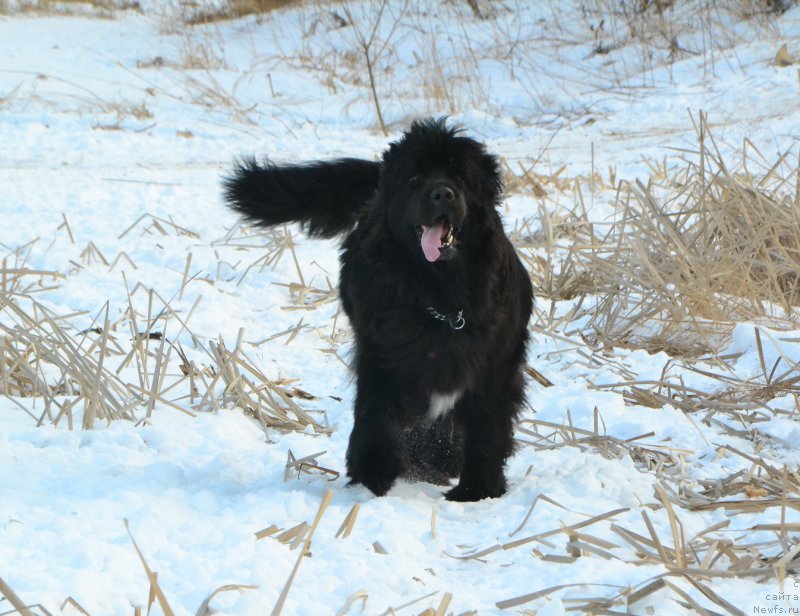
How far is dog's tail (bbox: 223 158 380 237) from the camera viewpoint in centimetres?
380

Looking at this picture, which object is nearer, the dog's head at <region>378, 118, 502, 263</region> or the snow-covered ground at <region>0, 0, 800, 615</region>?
the snow-covered ground at <region>0, 0, 800, 615</region>

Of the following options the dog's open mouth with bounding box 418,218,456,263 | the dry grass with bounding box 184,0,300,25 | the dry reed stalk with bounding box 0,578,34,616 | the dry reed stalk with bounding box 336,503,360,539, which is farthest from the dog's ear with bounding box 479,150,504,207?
the dry grass with bounding box 184,0,300,25

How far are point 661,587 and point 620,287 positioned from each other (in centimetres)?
342

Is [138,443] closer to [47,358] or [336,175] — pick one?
[47,358]

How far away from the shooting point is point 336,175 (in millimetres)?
3820

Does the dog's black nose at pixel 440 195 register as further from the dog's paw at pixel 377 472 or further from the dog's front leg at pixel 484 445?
the dog's paw at pixel 377 472

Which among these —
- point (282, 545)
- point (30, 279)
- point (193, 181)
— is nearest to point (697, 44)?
point (193, 181)

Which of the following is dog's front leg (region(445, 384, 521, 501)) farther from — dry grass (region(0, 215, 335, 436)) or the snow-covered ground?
dry grass (region(0, 215, 335, 436))

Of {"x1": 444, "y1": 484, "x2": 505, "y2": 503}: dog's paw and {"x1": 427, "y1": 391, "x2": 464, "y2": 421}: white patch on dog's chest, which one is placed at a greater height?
{"x1": 427, "y1": 391, "x2": 464, "y2": 421}: white patch on dog's chest

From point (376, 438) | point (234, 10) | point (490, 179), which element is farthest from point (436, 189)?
point (234, 10)

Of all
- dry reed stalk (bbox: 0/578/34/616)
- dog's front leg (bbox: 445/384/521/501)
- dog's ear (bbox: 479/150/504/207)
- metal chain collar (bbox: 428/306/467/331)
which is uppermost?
dog's ear (bbox: 479/150/504/207)

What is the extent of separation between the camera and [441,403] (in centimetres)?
340

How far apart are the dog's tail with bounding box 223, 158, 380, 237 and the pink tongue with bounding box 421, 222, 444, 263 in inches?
23.5

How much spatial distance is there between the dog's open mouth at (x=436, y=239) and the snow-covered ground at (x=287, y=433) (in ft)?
2.63
